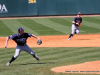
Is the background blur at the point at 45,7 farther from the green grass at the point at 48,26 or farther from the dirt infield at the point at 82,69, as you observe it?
the dirt infield at the point at 82,69

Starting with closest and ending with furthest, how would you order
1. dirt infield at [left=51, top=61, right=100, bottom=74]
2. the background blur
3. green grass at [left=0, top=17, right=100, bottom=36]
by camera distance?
1. dirt infield at [left=51, top=61, right=100, bottom=74]
2. green grass at [left=0, top=17, right=100, bottom=36]
3. the background blur

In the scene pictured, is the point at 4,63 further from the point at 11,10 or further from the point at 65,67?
the point at 11,10

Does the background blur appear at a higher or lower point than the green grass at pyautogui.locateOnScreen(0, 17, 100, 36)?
higher

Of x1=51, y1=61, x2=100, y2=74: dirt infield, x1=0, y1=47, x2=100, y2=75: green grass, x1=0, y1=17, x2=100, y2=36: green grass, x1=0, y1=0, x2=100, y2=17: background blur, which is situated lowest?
x1=0, y1=17, x2=100, y2=36: green grass

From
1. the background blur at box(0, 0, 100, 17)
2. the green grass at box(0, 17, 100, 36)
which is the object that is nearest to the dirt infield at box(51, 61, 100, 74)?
the green grass at box(0, 17, 100, 36)

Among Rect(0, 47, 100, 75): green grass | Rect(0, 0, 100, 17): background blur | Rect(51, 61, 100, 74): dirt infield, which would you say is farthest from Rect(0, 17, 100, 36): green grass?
Rect(51, 61, 100, 74): dirt infield

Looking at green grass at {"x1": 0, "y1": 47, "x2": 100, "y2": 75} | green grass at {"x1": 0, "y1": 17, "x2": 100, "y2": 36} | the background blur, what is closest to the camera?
green grass at {"x1": 0, "y1": 47, "x2": 100, "y2": 75}

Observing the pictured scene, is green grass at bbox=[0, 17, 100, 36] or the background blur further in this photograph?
the background blur

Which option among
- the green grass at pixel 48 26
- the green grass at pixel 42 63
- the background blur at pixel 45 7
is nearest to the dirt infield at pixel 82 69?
the green grass at pixel 42 63

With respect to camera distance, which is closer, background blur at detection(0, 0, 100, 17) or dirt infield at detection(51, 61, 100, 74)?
dirt infield at detection(51, 61, 100, 74)

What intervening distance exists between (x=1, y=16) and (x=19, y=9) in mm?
2759

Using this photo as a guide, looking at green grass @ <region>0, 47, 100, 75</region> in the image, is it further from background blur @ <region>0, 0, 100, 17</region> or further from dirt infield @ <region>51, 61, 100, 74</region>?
background blur @ <region>0, 0, 100, 17</region>

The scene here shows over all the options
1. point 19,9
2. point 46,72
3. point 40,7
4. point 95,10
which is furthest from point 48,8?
point 46,72

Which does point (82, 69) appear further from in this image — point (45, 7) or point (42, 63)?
point (45, 7)
